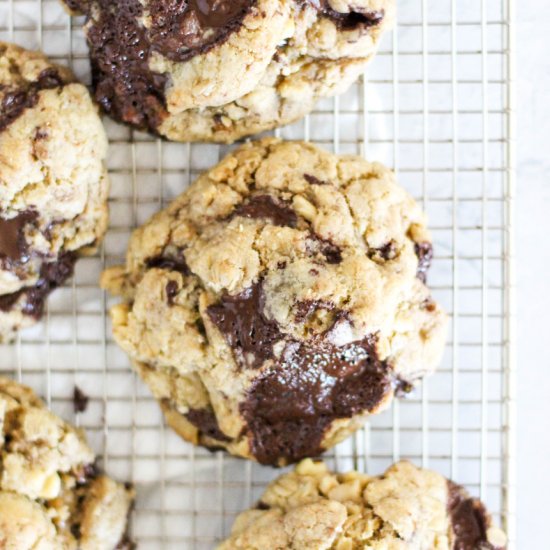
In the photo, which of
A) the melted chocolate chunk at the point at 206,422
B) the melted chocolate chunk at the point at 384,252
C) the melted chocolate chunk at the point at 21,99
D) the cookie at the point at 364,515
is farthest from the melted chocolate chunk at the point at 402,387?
the melted chocolate chunk at the point at 21,99

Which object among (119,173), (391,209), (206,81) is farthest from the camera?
(119,173)

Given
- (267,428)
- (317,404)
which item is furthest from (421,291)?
(267,428)

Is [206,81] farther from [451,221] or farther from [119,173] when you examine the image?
[451,221]

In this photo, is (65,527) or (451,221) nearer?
(65,527)

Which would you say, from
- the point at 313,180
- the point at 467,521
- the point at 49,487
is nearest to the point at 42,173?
the point at 313,180

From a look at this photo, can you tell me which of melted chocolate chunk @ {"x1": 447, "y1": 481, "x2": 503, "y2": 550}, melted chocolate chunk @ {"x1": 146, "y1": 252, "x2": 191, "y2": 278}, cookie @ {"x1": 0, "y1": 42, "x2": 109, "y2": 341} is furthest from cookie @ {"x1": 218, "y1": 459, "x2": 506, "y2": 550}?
cookie @ {"x1": 0, "y1": 42, "x2": 109, "y2": 341}

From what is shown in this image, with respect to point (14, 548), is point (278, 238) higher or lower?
higher

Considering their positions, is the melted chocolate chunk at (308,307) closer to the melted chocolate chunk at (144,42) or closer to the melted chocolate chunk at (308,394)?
the melted chocolate chunk at (308,394)
